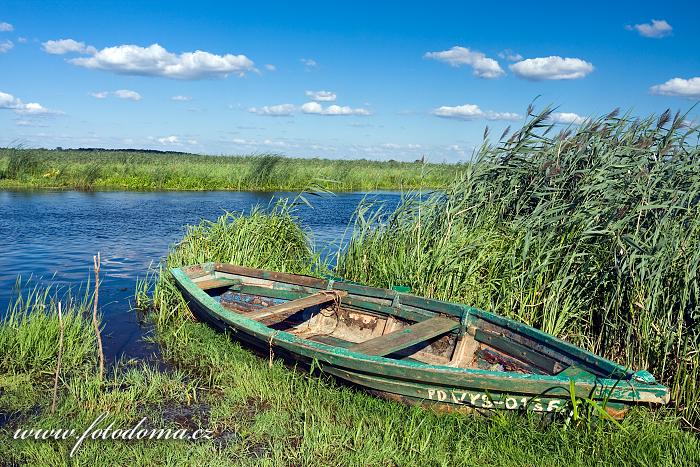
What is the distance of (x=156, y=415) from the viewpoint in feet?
15.4

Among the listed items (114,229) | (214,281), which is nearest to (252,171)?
(114,229)

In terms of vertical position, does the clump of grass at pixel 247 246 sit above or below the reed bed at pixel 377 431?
above

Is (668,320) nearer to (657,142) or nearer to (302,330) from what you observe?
(657,142)

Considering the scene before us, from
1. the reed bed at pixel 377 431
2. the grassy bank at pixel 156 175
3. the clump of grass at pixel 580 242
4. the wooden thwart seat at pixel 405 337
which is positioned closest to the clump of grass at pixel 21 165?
the grassy bank at pixel 156 175

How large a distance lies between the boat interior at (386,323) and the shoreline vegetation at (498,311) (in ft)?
1.52

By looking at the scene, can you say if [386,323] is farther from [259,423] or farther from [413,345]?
[259,423]

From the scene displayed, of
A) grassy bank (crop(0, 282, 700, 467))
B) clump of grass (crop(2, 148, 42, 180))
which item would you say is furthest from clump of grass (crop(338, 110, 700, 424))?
clump of grass (crop(2, 148, 42, 180))

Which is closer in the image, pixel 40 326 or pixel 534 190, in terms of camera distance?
pixel 40 326

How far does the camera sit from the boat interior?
4.70m

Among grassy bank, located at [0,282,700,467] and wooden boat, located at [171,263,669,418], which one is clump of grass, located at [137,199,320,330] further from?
grassy bank, located at [0,282,700,467]

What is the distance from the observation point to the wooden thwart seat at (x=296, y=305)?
5.90m

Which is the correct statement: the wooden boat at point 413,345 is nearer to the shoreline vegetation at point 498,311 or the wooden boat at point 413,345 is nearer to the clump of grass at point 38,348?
the shoreline vegetation at point 498,311

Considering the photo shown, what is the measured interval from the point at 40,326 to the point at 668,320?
5684mm
